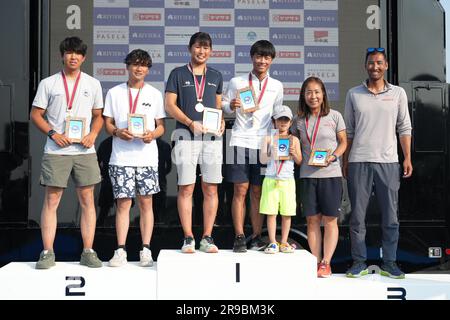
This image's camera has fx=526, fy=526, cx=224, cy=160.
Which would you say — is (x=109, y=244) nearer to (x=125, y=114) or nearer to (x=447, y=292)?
(x=125, y=114)

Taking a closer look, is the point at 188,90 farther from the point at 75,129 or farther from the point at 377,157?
the point at 377,157

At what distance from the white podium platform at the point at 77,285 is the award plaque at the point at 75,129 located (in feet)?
3.09

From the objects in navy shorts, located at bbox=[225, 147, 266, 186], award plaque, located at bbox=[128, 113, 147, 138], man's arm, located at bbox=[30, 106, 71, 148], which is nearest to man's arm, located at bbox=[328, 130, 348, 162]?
navy shorts, located at bbox=[225, 147, 266, 186]

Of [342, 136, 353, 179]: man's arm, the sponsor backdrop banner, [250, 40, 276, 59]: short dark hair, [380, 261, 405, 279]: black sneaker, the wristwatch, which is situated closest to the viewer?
the wristwatch

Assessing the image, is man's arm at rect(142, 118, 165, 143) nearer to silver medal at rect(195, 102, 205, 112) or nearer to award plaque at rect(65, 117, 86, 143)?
silver medal at rect(195, 102, 205, 112)

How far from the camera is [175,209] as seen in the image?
4.20m

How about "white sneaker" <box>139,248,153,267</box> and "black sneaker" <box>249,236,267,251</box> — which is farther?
A: "black sneaker" <box>249,236,267,251</box>

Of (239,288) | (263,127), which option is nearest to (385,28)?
(263,127)

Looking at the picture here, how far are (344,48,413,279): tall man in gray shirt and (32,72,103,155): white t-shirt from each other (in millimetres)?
1977

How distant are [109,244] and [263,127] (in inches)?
60.3

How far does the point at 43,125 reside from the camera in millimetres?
3756

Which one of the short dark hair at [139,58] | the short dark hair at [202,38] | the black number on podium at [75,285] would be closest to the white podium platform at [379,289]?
the black number on podium at [75,285]

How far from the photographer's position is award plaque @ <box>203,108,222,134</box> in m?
3.80

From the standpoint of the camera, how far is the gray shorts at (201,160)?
388 cm
